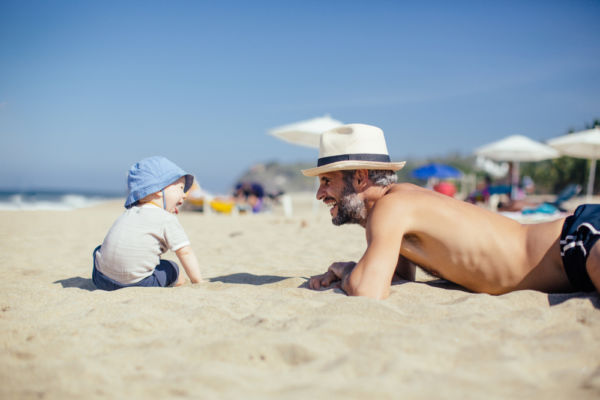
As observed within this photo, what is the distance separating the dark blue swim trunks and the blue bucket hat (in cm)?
251

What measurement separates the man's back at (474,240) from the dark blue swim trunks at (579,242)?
0.05 metres

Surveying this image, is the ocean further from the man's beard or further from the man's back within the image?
the man's back

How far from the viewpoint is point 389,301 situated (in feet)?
7.89

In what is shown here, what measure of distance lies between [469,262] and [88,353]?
2049 mm

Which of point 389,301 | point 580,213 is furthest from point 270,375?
point 580,213

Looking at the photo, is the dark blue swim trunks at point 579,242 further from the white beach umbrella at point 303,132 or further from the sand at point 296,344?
the white beach umbrella at point 303,132

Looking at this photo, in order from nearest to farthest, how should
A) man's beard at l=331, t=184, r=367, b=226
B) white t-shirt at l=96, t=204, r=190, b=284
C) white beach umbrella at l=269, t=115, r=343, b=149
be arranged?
man's beard at l=331, t=184, r=367, b=226
white t-shirt at l=96, t=204, r=190, b=284
white beach umbrella at l=269, t=115, r=343, b=149

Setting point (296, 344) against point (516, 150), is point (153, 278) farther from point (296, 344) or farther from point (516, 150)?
point (516, 150)

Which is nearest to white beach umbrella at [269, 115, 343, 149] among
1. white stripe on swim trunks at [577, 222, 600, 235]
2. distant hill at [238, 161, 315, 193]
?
white stripe on swim trunks at [577, 222, 600, 235]

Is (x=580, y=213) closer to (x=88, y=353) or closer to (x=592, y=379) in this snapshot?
(x=592, y=379)

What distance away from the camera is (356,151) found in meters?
2.70

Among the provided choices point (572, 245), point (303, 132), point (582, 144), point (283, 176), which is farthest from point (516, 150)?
point (283, 176)

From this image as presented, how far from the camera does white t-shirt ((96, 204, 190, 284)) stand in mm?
2887

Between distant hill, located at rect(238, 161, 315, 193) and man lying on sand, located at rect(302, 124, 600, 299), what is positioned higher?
man lying on sand, located at rect(302, 124, 600, 299)
